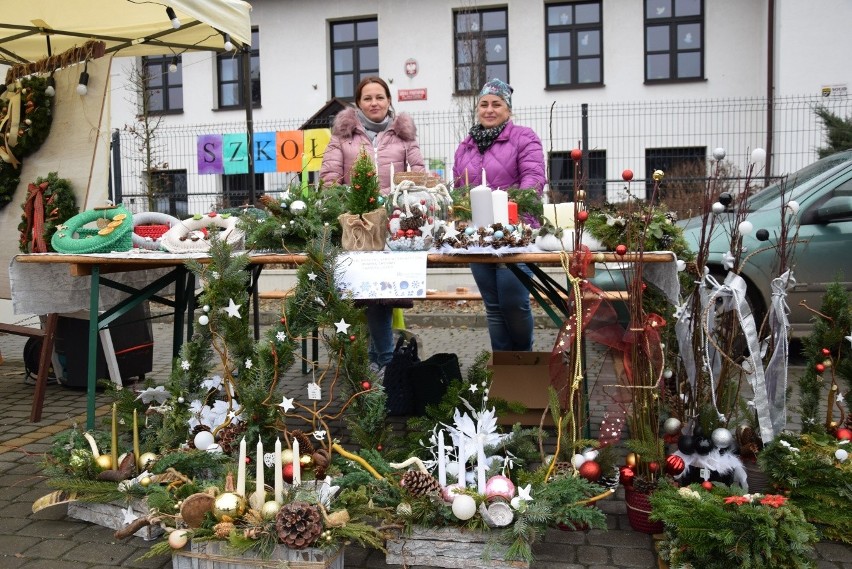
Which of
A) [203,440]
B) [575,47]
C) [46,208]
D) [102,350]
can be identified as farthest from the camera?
[575,47]

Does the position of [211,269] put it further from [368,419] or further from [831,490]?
[831,490]

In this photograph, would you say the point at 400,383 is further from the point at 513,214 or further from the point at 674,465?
the point at 674,465

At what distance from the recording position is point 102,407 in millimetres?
4805

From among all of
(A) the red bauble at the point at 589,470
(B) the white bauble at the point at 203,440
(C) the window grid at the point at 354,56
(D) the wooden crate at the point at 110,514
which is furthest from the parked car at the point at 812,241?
(C) the window grid at the point at 354,56

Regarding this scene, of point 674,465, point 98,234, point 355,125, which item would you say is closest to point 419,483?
point 674,465

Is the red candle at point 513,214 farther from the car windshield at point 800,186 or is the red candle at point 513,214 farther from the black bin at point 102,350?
the car windshield at point 800,186

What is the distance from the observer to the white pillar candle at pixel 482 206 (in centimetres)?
333

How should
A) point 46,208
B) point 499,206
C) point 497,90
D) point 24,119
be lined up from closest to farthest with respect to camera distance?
point 499,206 < point 497,90 < point 46,208 < point 24,119

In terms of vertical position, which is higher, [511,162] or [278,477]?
[511,162]

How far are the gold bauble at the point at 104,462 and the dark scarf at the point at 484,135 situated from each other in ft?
8.13

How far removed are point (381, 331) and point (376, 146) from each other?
3.43 ft

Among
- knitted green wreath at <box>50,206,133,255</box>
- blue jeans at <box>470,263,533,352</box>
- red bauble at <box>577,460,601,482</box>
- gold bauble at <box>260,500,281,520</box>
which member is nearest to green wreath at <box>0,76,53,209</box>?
knitted green wreath at <box>50,206,133,255</box>

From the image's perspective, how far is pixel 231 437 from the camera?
10.1 ft

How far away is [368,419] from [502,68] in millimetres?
14604
